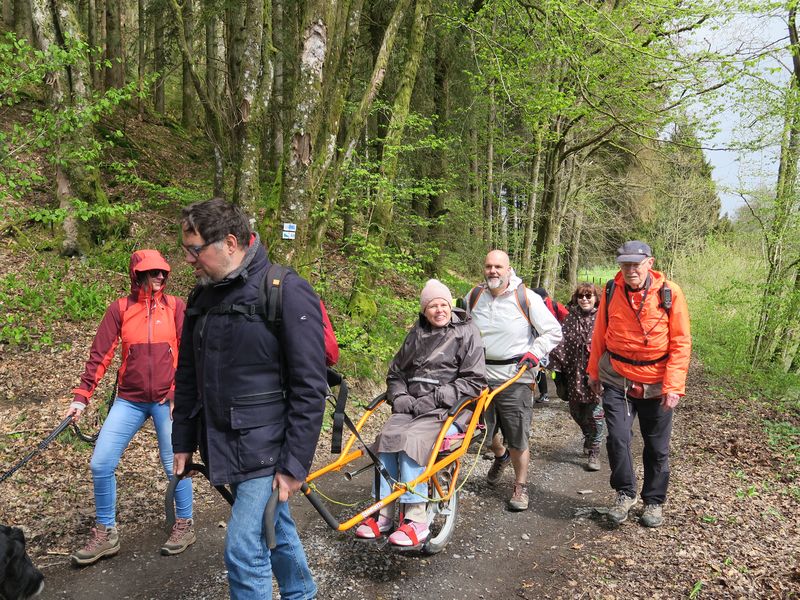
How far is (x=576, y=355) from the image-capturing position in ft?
23.9

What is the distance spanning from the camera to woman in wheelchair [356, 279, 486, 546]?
4086 millimetres

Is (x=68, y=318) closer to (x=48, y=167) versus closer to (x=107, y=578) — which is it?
(x=48, y=167)

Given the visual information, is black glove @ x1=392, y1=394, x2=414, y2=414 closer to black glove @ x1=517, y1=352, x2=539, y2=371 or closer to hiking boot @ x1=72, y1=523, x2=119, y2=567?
black glove @ x1=517, y1=352, x2=539, y2=371

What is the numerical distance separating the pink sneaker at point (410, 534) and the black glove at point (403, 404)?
0.82 meters

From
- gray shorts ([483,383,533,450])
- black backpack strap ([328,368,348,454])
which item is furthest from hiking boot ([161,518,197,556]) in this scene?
gray shorts ([483,383,533,450])

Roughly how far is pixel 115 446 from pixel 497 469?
12.3 feet

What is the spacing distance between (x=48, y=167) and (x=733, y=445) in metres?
12.9

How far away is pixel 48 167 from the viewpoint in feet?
37.0

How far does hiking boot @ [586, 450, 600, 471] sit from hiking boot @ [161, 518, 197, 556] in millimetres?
4480

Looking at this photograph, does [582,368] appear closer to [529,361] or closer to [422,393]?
[529,361]

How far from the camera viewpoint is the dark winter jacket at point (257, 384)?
8.60 ft

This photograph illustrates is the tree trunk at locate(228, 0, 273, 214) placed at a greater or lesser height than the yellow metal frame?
greater

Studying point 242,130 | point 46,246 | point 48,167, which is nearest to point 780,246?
point 242,130

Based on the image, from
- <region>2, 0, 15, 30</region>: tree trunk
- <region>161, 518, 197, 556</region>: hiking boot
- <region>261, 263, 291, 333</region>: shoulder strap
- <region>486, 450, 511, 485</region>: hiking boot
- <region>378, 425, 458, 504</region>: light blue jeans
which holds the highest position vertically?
<region>2, 0, 15, 30</region>: tree trunk
